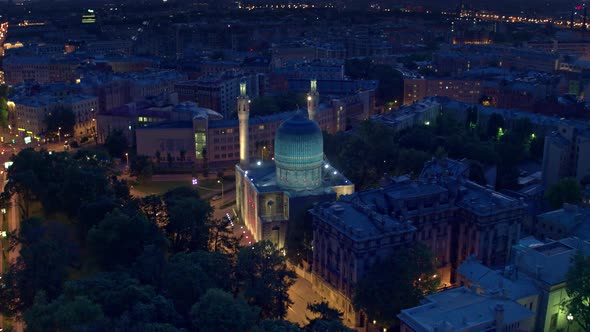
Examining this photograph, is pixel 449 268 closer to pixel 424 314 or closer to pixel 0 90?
pixel 424 314

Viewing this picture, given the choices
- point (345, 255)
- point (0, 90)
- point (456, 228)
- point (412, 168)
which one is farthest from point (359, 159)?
point (0, 90)

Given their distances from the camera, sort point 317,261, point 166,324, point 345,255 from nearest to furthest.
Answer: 1. point 166,324
2. point 345,255
3. point 317,261

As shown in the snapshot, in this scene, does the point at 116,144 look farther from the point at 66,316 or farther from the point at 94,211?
the point at 66,316

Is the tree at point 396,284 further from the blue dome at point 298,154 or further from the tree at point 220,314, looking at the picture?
the blue dome at point 298,154

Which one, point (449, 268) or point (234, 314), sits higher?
point (234, 314)

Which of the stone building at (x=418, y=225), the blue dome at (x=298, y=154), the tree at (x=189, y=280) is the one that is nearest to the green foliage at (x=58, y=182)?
the blue dome at (x=298, y=154)

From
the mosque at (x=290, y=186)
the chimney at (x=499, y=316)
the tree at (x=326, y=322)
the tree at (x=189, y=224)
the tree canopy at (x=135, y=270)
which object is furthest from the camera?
the mosque at (x=290, y=186)

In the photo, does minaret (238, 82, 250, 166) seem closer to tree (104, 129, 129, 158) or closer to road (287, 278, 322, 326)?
road (287, 278, 322, 326)

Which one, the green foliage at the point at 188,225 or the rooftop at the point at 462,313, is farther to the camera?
the green foliage at the point at 188,225
